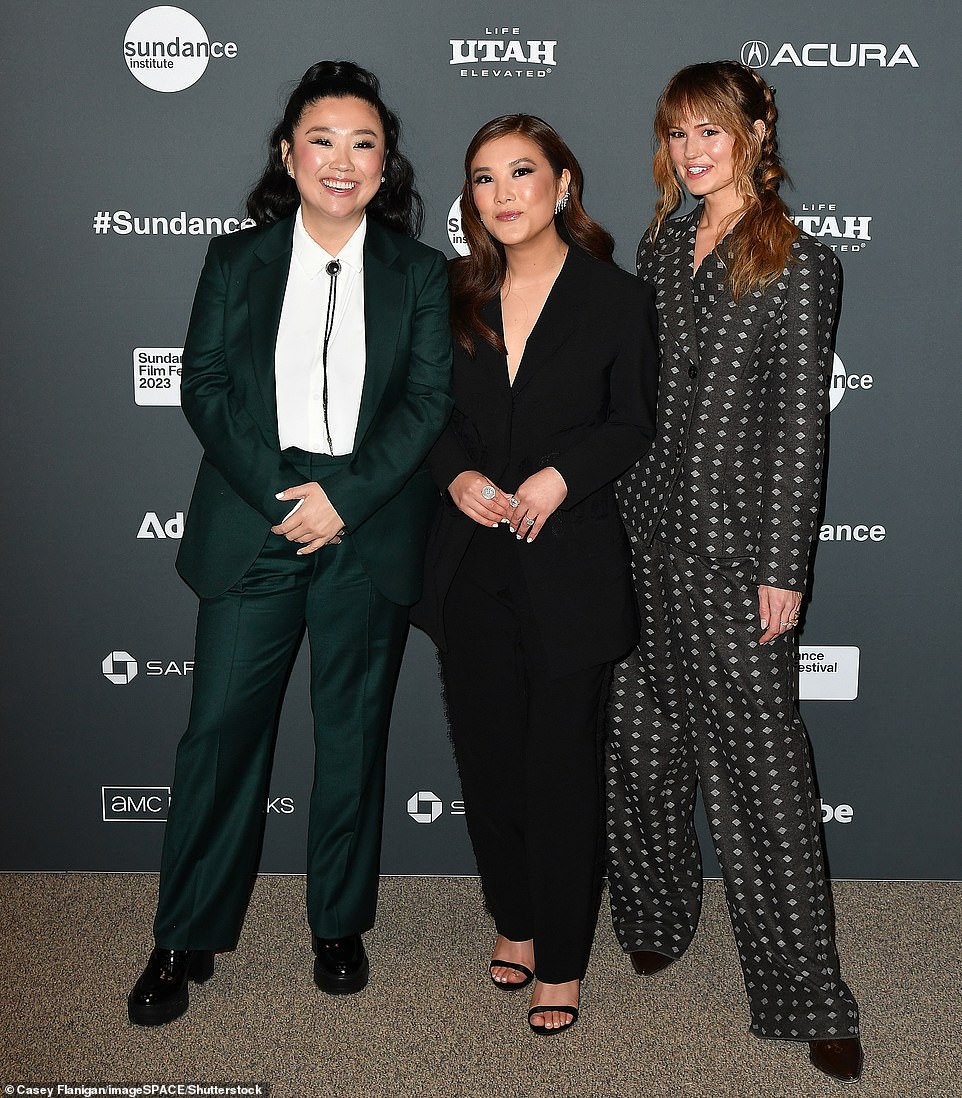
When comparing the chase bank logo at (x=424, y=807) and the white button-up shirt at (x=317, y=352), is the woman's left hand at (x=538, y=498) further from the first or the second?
the chase bank logo at (x=424, y=807)

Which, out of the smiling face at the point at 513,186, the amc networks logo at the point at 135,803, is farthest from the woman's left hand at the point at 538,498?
the amc networks logo at the point at 135,803

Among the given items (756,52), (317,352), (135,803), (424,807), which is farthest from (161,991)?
(756,52)

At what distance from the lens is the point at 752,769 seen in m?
2.26

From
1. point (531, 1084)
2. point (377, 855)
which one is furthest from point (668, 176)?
point (531, 1084)

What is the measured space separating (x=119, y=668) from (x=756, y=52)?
2174mm

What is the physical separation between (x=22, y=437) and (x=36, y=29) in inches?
37.4

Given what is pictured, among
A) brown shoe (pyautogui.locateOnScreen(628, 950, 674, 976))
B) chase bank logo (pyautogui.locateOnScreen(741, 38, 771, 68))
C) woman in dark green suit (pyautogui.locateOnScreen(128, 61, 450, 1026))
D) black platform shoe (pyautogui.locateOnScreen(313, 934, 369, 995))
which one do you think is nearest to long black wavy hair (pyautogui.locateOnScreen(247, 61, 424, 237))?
woman in dark green suit (pyautogui.locateOnScreen(128, 61, 450, 1026))

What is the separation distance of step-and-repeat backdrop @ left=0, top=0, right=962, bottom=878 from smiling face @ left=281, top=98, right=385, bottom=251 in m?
0.44

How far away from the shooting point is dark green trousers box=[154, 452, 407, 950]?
7.72 ft

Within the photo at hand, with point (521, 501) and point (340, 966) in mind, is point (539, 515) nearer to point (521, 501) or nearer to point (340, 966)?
point (521, 501)

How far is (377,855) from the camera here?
2566 millimetres

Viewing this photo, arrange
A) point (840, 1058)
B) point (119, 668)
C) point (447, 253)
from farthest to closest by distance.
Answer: point (119, 668), point (447, 253), point (840, 1058)

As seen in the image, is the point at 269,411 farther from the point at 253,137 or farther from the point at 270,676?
the point at 253,137

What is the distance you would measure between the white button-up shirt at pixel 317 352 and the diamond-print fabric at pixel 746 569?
1.99 ft
